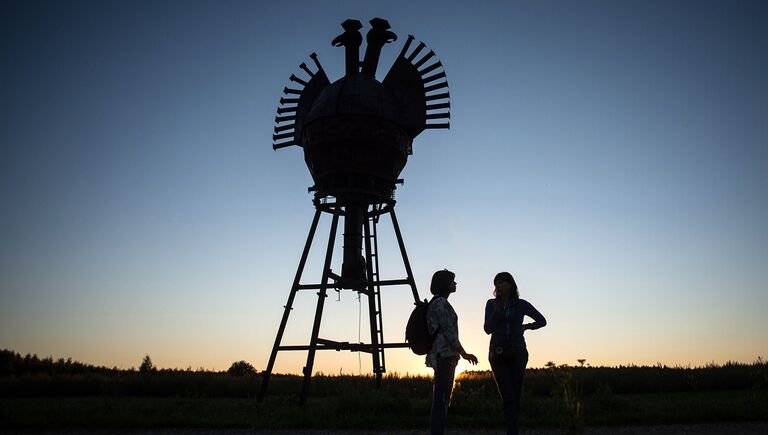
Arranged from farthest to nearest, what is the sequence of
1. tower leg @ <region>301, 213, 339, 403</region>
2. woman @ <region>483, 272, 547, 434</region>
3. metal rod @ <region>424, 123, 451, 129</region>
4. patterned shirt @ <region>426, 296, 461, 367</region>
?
1. metal rod @ <region>424, 123, 451, 129</region>
2. tower leg @ <region>301, 213, 339, 403</region>
3. woman @ <region>483, 272, 547, 434</region>
4. patterned shirt @ <region>426, 296, 461, 367</region>

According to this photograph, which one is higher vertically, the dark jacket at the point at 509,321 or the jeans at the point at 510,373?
the dark jacket at the point at 509,321

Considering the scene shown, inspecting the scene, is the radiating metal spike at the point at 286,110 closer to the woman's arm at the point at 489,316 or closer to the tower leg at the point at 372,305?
the tower leg at the point at 372,305

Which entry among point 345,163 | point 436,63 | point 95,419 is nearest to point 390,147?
point 345,163

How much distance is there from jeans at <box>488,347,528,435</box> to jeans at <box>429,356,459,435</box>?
51 cm

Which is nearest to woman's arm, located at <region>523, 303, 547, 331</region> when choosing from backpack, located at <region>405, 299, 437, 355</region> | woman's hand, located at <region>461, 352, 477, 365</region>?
woman's hand, located at <region>461, 352, 477, 365</region>

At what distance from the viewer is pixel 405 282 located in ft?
46.2

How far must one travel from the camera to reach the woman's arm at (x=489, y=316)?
644cm

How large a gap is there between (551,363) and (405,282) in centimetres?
875

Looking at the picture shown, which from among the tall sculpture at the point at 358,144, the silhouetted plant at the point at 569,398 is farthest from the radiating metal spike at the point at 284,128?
the silhouetted plant at the point at 569,398

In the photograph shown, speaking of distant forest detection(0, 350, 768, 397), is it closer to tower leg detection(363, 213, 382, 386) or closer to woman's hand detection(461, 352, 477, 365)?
tower leg detection(363, 213, 382, 386)

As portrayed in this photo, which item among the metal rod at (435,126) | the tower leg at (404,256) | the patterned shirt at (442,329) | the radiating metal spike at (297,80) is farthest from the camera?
the radiating metal spike at (297,80)

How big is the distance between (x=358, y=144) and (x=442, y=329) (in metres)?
8.21

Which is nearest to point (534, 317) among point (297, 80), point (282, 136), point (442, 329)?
point (442, 329)

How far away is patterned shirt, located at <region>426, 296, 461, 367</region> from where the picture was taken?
238 inches
